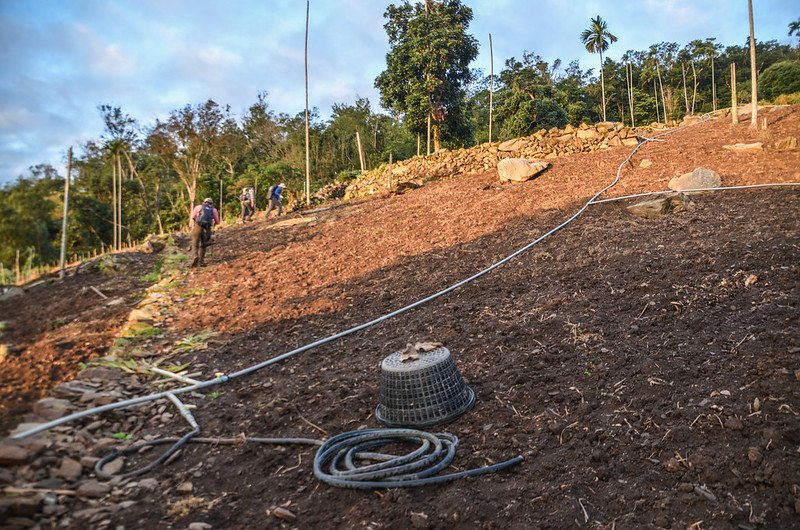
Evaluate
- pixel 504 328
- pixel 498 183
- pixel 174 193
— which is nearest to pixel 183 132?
pixel 174 193

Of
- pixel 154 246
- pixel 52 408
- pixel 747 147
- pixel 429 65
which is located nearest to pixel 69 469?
pixel 52 408

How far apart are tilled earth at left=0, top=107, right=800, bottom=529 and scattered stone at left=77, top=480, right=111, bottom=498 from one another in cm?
4

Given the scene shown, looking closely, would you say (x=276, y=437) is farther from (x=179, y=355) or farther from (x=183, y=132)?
(x=183, y=132)

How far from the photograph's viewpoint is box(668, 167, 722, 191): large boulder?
20.3ft

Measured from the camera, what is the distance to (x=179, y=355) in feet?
13.1

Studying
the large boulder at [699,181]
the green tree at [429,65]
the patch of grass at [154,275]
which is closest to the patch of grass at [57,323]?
the patch of grass at [154,275]

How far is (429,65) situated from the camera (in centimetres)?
1667

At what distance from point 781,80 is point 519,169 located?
80.1ft

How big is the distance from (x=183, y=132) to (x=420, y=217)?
15917 mm

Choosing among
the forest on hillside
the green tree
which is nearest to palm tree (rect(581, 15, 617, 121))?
the forest on hillside

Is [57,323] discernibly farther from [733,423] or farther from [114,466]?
[733,423]

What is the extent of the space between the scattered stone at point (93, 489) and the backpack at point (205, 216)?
5511 millimetres

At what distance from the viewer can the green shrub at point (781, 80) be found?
23.1m

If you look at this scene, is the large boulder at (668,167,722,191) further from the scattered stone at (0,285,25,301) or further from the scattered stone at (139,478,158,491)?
the scattered stone at (0,285,25,301)
